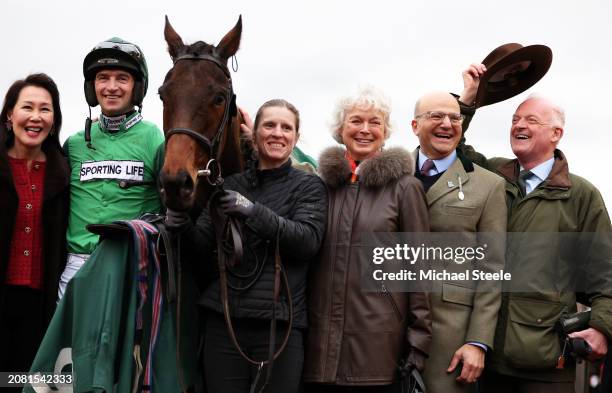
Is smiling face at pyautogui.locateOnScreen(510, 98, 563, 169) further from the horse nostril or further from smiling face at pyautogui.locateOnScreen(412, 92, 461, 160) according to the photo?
the horse nostril

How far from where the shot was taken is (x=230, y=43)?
4.32 meters

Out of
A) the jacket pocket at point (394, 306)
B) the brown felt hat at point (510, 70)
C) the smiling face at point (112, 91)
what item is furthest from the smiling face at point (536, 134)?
the smiling face at point (112, 91)

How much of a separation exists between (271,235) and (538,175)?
2.01 metres

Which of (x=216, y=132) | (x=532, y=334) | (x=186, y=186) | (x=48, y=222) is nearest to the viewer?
(x=186, y=186)

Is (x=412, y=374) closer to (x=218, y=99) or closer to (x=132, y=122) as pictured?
(x=218, y=99)

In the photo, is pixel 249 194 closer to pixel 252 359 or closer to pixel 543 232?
pixel 252 359

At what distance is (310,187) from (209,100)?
0.78 metres

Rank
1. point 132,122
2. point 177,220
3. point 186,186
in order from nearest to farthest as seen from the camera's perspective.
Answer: point 186,186
point 177,220
point 132,122

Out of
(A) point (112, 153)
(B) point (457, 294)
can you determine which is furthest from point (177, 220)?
(B) point (457, 294)

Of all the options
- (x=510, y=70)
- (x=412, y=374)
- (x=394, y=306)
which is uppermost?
(x=510, y=70)

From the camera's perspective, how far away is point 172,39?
4352 millimetres

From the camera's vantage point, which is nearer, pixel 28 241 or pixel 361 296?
pixel 361 296

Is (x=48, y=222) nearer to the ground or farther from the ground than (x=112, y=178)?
nearer to the ground

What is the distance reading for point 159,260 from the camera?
411 cm
